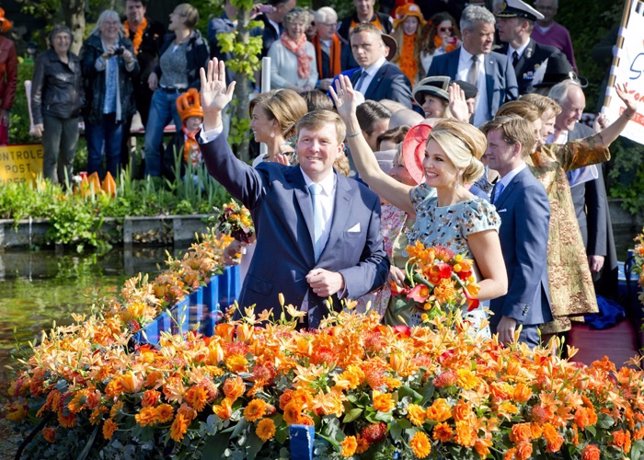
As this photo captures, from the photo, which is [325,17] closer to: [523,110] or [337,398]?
[523,110]

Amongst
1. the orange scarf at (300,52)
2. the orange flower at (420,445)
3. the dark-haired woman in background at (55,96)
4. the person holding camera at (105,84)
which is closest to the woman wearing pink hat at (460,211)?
the orange flower at (420,445)

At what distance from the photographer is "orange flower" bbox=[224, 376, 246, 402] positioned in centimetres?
388

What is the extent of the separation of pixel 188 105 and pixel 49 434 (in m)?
9.52

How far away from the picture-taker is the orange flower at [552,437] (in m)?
3.89

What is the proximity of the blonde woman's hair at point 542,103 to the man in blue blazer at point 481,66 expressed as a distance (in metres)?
3.25

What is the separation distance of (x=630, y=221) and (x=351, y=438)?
35.4 feet

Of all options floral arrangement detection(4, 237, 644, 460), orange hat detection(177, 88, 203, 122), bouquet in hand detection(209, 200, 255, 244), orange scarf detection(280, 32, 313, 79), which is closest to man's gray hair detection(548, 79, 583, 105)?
bouquet in hand detection(209, 200, 255, 244)

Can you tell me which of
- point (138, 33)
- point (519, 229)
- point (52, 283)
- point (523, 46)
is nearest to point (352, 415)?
point (519, 229)

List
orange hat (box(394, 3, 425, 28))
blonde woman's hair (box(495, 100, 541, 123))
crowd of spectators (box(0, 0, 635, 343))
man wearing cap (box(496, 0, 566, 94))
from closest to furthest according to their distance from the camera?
crowd of spectators (box(0, 0, 635, 343)) < blonde woman's hair (box(495, 100, 541, 123)) < man wearing cap (box(496, 0, 566, 94)) < orange hat (box(394, 3, 425, 28))

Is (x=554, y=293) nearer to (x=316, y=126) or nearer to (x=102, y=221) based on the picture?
(x=316, y=126)

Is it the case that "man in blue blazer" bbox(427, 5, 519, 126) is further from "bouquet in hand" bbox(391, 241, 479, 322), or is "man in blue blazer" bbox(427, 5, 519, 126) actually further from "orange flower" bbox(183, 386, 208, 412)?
"orange flower" bbox(183, 386, 208, 412)

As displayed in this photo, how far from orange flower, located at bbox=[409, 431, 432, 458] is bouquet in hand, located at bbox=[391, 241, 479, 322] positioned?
866 mm

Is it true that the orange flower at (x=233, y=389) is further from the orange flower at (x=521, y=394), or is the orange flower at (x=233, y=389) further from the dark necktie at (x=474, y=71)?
the dark necktie at (x=474, y=71)

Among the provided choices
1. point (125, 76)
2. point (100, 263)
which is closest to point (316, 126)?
point (100, 263)
